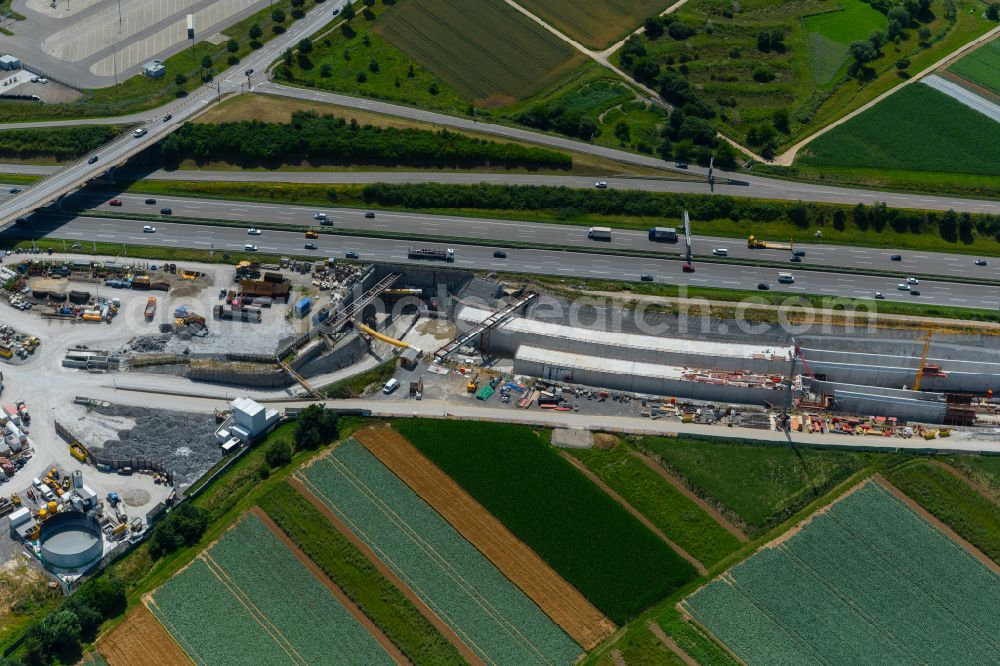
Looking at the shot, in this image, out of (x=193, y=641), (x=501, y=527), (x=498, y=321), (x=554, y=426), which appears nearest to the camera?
(x=193, y=641)

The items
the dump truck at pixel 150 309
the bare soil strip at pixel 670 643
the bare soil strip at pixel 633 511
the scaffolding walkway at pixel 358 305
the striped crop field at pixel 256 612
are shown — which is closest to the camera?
the striped crop field at pixel 256 612

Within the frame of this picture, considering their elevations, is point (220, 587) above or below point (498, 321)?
below

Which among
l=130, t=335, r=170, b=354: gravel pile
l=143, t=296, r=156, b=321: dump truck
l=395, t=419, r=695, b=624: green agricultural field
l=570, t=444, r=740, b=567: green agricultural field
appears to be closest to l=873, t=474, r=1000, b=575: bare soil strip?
l=570, t=444, r=740, b=567: green agricultural field

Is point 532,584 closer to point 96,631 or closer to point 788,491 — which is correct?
point 788,491

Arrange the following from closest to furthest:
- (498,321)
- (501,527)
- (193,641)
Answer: (193,641)
(501,527)
(498,321)

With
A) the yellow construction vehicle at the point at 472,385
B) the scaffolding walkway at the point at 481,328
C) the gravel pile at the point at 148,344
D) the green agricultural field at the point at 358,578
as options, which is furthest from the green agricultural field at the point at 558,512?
the gravel pile at the point at 148,344

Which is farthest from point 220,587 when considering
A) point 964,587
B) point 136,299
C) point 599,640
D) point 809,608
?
point 964,587

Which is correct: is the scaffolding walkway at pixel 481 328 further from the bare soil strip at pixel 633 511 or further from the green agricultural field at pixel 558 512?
the bare soil strip at pixel 633 511
